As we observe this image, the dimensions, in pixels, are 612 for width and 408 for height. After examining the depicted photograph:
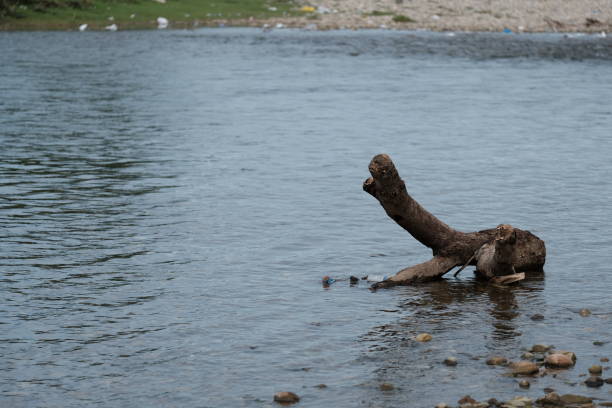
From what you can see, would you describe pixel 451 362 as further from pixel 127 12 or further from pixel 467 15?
pixel 467 15

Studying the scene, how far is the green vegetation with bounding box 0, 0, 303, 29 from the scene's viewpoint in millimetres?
64625

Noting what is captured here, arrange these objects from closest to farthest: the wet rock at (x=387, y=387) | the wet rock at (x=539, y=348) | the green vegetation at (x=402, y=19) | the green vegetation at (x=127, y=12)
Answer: the wet rock at (x=387, y=387) → the wet rock at (x=539, y=348) → the green vegetation at (x=127, y=12) → the green vegetation at (x=402, y=19)

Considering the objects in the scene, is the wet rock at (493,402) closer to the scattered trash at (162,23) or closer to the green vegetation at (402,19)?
the scattered trash at (162,23)

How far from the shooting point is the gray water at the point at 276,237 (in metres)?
10.2

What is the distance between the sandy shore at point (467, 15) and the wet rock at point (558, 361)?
61263 mm

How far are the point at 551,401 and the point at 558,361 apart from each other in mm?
1034

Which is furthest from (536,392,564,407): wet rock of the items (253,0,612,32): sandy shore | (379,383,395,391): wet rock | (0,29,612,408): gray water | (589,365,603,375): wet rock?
(253,0,612,32): sandy shore

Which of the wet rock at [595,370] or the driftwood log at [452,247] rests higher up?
the driftwood log at [452,247]

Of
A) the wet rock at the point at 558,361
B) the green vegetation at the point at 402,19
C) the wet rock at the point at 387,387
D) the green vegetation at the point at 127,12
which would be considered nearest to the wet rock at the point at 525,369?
the wet rock at the point at 558,361

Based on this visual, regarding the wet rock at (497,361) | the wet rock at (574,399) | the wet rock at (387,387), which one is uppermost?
the wet rock at (497,361)

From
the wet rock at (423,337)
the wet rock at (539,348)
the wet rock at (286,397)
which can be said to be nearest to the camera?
the wet rock at (286,397)

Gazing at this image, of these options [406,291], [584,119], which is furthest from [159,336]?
[584,119]

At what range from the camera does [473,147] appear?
25.2 m

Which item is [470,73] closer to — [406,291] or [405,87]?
[405,87]
